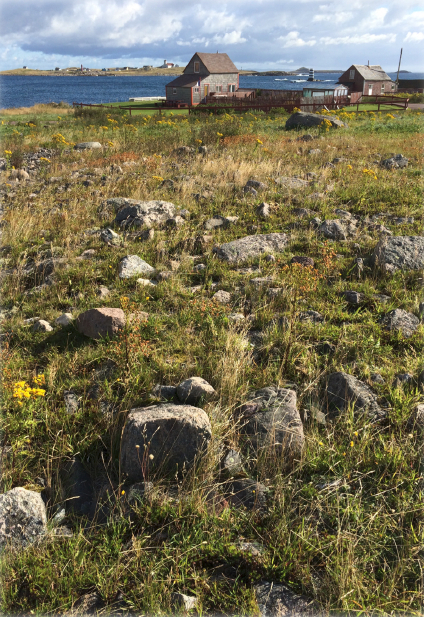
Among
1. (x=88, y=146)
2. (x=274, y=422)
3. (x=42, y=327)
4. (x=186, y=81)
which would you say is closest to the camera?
(x=274, y=422)

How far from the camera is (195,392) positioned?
3.67 metres

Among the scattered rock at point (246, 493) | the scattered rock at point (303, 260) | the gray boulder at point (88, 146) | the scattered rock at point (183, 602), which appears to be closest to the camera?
the scattered rock at point (183, 602)

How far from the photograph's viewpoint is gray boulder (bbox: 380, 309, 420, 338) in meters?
4.64

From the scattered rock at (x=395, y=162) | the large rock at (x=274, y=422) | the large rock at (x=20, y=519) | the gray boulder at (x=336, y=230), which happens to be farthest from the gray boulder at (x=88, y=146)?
the large rock at (x=20, y=519)

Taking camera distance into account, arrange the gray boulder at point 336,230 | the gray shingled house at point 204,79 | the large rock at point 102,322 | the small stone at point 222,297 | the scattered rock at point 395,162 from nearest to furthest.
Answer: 1. the large rock at point 102,322
2. the small stone at point 222,297
3. the gray boulder at point 336,230
4. the scattered rock at point 395,162
5. the gray shingled house at point 204,79

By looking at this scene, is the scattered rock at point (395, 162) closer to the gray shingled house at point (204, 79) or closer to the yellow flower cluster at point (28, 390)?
the yellow flower cluster at point (28, 390)

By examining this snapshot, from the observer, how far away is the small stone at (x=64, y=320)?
16.4 ft

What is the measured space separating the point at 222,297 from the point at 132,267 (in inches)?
62.8

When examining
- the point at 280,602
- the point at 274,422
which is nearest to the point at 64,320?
the point at 274,422

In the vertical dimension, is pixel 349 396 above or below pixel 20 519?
above

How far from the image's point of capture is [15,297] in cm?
581

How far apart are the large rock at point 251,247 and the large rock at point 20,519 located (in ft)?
15.0

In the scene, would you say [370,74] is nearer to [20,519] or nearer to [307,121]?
[307,121]

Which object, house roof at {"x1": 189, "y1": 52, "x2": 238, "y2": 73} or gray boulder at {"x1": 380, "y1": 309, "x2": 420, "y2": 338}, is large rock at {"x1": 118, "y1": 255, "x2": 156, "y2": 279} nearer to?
gray boulder at {"x1": 380, "y1": 309, "x2": 420, "y2": 338}
